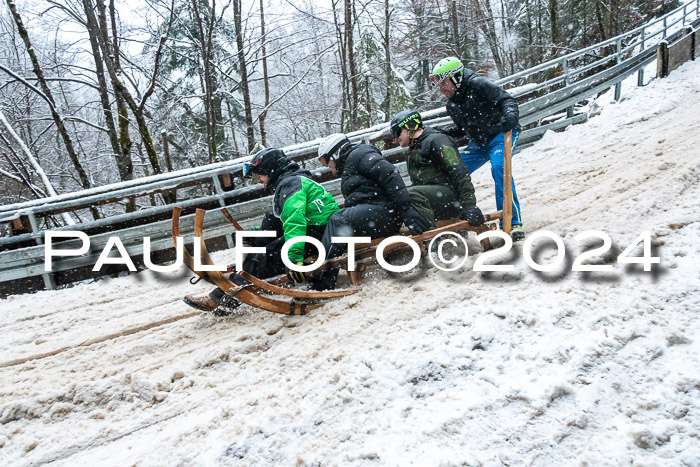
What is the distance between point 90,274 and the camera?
20.1 feet

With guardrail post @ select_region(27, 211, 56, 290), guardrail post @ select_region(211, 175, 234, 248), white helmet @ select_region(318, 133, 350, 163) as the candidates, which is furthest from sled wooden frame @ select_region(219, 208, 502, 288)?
guardrail post @ select_region(27, 211, 56, 290)

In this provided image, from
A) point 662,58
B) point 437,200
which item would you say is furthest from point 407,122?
point 662,58

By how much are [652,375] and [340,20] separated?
46.9ft

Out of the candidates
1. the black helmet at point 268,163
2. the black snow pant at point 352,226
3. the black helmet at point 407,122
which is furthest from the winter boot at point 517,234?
the black helmet at point 268,163

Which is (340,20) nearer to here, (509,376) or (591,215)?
(591,215)

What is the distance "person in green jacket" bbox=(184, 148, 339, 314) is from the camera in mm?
3559

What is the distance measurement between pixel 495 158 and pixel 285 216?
2.32 metres

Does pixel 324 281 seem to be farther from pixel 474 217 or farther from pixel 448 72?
pixel 448 72

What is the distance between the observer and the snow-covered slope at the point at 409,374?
1953mm

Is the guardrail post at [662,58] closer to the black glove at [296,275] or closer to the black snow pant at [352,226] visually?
the black snow pant at [352,226]

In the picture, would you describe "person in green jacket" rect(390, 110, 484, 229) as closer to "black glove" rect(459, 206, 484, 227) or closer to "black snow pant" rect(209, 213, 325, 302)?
"black glove" rect(459, 206, 484, 227)

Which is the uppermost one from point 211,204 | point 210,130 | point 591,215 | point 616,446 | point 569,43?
point 569,43

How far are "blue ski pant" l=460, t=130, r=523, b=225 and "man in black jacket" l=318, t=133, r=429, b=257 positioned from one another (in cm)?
99

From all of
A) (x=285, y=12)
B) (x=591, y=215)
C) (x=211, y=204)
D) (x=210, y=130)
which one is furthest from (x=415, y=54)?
(x=591, y=215)
